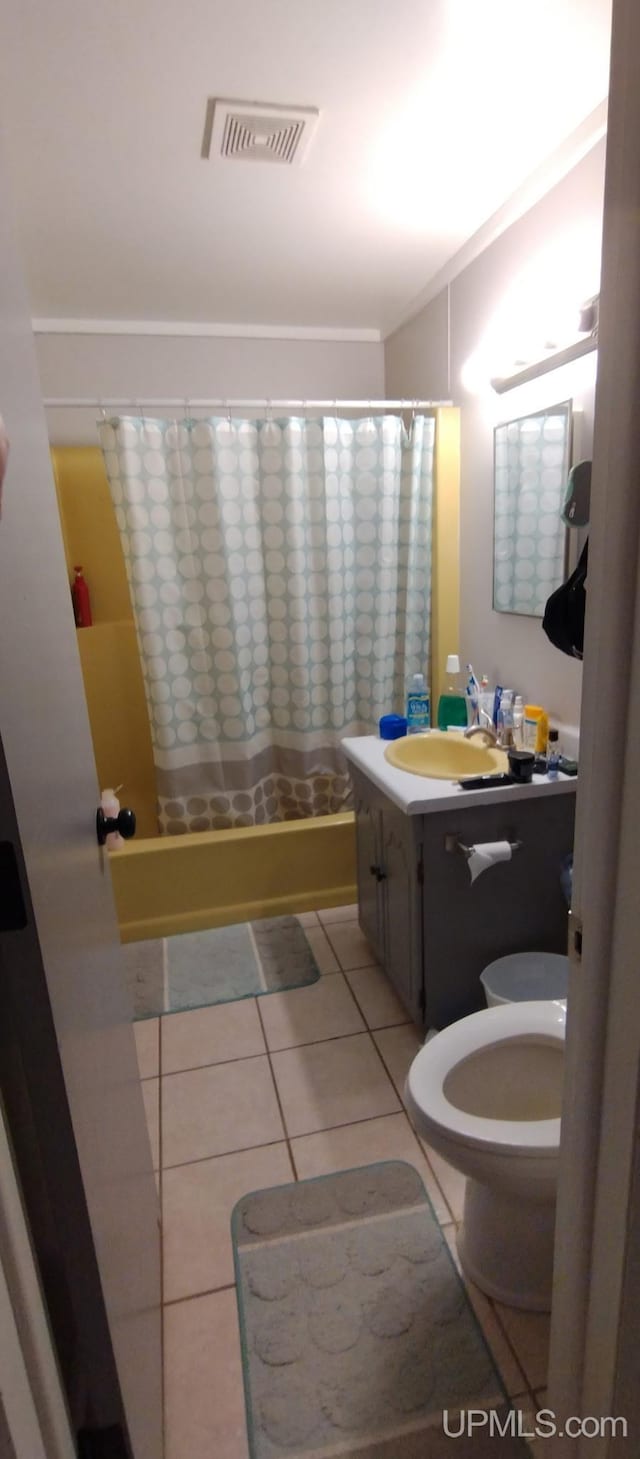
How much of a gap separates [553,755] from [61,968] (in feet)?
4.66

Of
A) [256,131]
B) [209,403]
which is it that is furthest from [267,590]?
[256,131]

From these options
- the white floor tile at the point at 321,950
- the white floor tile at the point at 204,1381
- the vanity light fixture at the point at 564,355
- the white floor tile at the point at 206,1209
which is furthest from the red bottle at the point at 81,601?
the white floor tile at the point at 204,1381

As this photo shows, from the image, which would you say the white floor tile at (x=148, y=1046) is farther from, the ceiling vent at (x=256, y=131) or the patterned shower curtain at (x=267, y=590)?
the ceiling vent at (x=256, y=131)

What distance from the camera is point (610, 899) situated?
69cm

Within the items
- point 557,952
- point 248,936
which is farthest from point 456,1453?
point 248,936

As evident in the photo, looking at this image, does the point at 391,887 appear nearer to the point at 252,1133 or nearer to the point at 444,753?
the point at 444,753

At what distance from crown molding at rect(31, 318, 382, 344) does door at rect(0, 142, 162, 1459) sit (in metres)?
2.05

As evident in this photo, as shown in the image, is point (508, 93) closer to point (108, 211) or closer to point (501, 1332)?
point (108, 211)

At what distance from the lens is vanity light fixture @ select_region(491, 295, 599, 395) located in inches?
62.7

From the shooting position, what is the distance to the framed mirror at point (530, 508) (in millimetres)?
1816

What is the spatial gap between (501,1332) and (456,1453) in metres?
0.19

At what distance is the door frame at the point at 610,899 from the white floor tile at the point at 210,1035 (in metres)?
1.17

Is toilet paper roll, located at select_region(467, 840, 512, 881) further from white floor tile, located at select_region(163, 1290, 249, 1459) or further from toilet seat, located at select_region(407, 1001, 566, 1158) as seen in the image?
white floor tile, located at select_region(163, 1290, 249, 1459)

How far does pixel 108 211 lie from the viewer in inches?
74.3
